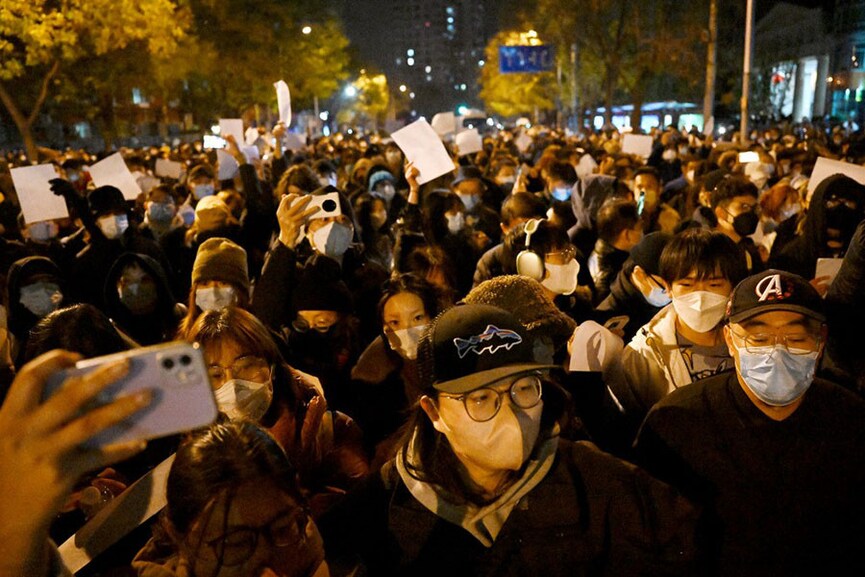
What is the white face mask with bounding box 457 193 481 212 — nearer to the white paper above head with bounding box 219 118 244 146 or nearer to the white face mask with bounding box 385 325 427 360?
the white paper above head with bounding box 219 118 244 146

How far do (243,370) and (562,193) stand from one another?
20.9 feet

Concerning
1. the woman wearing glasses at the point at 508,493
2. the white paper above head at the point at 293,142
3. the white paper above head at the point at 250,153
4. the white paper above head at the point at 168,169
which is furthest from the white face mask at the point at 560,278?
the white paper above head at the point at 293,142

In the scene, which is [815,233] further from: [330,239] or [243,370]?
[243,370]

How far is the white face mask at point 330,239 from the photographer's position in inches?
208

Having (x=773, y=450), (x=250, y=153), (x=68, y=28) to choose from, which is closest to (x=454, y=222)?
(x=250, y=153)

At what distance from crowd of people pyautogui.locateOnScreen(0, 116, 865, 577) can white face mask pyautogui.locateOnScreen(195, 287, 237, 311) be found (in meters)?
0.01

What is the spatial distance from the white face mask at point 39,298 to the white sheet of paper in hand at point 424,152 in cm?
347

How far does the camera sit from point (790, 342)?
2549mm

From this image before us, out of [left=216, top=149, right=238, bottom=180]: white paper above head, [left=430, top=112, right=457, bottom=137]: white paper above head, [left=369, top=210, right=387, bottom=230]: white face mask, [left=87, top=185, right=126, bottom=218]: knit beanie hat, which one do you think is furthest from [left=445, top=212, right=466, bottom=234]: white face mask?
[left=430, top=112, right=457, bottom=137]: white paper above head

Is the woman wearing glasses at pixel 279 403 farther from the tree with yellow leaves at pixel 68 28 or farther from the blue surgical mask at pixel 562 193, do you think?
the tree with yellow leaves at pixel 68 28

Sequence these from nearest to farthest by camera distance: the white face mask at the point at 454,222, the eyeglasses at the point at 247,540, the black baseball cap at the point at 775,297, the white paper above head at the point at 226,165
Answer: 1. the eyeglasses at the point at 247,540
2. the black baseball cap at the point at 775,297
3. the white face mask at the point at 454,222
4. the white paper above head at the point at 226,165

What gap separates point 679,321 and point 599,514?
1587mm

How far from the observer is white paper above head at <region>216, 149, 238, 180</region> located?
31.5ft

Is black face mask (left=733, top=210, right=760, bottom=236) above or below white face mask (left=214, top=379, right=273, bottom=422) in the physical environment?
below
